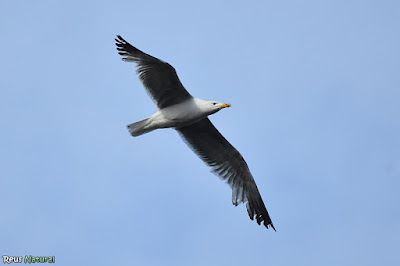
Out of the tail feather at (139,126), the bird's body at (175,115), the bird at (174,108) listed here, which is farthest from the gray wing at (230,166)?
the tail feather at (139,126)

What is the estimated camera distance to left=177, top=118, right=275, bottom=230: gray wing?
1293 cm

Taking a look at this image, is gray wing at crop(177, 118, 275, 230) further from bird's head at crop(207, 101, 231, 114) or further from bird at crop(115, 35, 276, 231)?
bird's head at crop(207, 101, 231, 114)

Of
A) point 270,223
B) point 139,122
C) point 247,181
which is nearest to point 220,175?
point 247,181

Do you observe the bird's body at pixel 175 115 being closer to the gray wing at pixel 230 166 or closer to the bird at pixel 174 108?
the bird at pixel 174 108

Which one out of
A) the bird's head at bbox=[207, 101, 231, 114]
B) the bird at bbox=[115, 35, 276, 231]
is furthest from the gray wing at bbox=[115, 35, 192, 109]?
the bird's head at bbox=[207, 101, 231, 114]

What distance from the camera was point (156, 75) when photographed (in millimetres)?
11406

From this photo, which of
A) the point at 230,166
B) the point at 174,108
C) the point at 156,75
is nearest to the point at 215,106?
the point at 174,108

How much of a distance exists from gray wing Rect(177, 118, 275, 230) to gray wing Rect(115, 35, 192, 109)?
4.67 feet

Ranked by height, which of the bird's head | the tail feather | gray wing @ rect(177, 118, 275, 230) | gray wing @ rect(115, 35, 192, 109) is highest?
gray wing @ rect(115, 35, 192, 109)

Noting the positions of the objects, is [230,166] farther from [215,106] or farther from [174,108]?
[174,108]

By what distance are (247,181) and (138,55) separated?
431 cm

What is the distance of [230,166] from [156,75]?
3282 mm

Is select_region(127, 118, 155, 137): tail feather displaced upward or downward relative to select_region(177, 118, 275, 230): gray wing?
upward

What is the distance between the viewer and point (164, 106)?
1179cm
